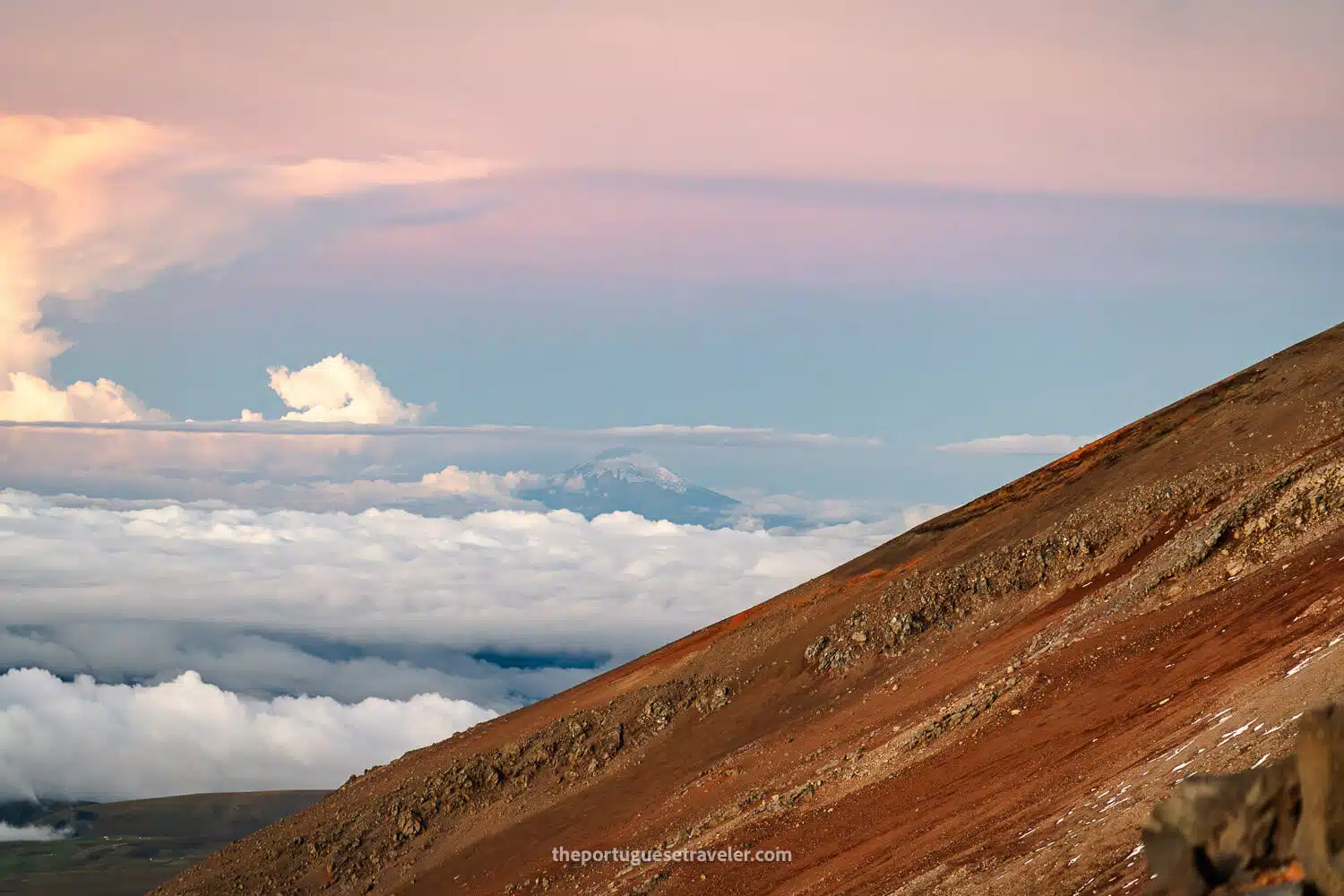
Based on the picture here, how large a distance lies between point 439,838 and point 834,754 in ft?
84.9

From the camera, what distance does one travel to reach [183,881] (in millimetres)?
73250

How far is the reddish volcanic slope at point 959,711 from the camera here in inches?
1275

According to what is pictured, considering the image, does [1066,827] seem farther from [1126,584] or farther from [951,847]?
[1126,584]

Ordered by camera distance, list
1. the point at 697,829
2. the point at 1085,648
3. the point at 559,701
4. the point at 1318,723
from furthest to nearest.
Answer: the point at 559,701, the point at 697,829, the point at 1085,648, the point at 1318,723

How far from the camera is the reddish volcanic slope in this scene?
32.4 metres

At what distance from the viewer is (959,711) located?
Answer: 47531 millimetres

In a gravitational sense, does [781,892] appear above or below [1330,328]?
below

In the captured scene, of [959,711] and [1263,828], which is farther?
[959,711]

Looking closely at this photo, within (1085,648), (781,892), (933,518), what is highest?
(933,518)

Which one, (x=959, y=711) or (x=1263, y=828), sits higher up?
(x=1263, y=828)

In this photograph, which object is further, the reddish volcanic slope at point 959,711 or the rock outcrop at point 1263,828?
the reddish volcanic slope at point 959,711

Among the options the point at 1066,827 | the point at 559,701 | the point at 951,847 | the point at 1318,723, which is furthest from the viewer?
the point at 559,701

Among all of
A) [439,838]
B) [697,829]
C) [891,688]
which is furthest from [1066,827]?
[439,838]

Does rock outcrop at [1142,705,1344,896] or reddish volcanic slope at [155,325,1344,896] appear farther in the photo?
reddish volcanic slope at [155,325,1344,896]
